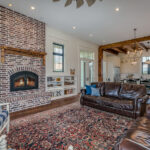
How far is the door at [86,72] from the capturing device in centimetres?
718

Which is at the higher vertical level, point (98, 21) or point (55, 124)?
point (98, 21)

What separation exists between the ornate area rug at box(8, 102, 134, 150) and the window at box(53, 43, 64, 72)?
293cm

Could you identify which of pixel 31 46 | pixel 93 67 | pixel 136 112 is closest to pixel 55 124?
pixel 136 112

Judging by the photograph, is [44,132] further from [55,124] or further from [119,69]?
[119,69]

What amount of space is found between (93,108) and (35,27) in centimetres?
402

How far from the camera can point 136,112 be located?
2943 mm

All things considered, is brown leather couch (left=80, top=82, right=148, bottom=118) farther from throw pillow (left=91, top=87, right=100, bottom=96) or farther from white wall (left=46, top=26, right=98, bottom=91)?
white wall (left=46, top=26, right=98, bottom=91)

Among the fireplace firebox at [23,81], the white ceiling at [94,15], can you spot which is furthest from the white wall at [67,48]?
the fireplace firebox at [23,81]

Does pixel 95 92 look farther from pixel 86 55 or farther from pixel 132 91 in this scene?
pixel 86 55

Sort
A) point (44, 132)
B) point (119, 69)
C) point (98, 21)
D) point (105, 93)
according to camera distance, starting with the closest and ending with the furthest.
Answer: point (44, 132) < point (105, 93) < point (98, 21) < point (119, 69)

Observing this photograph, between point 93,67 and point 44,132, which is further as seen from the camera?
point 93,67

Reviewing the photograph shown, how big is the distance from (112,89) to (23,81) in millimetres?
3438

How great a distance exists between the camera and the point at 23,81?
400 centimetres

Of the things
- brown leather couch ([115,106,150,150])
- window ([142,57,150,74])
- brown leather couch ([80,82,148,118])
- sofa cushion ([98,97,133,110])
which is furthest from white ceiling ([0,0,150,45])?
window ([142,57,150,74])
